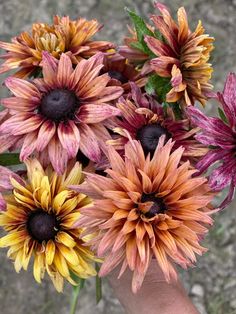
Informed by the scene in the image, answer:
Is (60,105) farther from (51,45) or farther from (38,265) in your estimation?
(38,265)

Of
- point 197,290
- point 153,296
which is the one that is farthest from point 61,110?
point 197,290

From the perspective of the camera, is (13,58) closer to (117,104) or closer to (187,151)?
(117,104)

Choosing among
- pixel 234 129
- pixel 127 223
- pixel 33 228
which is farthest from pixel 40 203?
pixel 234 129

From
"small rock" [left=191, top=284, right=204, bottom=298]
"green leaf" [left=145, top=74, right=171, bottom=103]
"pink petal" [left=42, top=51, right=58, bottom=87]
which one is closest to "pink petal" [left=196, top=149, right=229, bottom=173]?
"green leaf" [left=145, top=74, right=171, bottom=103]

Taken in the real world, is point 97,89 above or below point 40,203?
above

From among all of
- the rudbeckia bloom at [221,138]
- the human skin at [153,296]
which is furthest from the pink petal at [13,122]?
the human skin at [153,296]

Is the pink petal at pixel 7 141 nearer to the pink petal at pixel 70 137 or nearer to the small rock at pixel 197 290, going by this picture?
the pink petal at pixel 70 137
